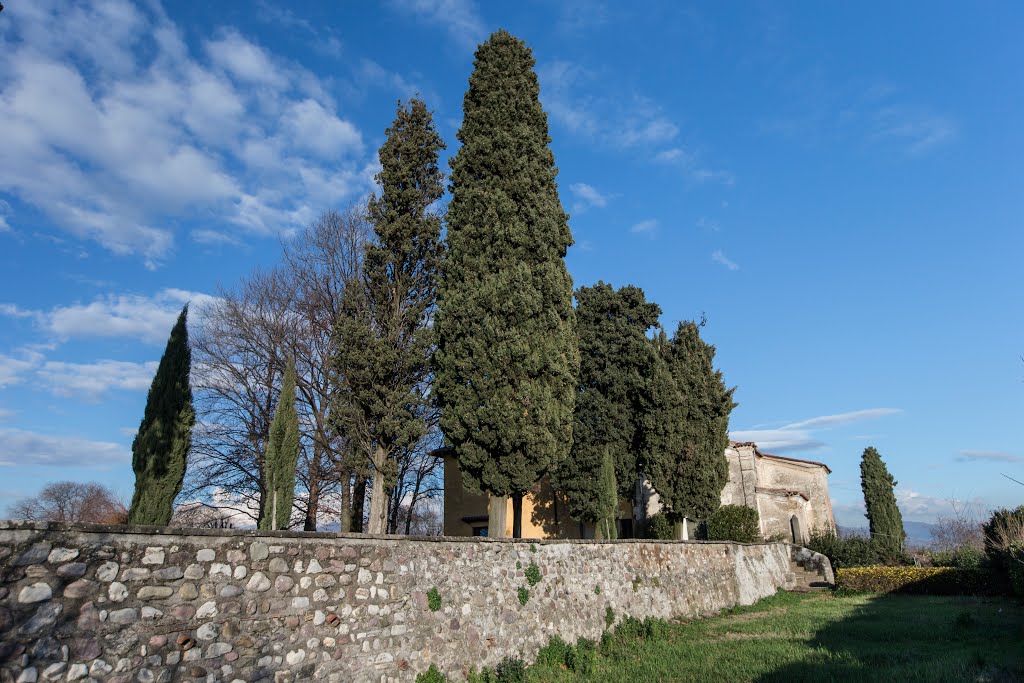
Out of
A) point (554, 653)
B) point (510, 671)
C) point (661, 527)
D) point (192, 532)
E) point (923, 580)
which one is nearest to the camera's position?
point (192, 532)

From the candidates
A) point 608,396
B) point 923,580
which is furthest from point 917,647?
point 608,396

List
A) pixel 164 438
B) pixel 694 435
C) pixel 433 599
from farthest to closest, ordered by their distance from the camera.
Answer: pixel 694 435 → pixel 164 438 → pixel 433 599

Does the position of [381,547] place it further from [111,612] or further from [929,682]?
[929,682]

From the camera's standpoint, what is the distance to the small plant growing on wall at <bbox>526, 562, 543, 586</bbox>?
9.42 m

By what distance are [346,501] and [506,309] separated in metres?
9.65

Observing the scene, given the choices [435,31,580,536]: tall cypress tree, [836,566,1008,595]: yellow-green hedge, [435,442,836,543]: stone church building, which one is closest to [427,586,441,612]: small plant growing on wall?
[435,31,580,536]: tall cypress tree

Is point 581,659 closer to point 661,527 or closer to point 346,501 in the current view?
point 346,501

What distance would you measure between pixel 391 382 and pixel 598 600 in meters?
8.53

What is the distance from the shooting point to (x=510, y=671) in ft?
26.3

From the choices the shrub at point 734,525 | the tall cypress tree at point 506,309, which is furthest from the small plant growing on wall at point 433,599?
the shrub at point 734,525

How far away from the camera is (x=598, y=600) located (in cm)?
1105

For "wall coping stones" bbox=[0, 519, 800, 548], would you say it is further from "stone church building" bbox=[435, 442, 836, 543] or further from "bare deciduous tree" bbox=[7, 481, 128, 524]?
"bare deciduous tree" bbox=[7, 481, 128, 524]

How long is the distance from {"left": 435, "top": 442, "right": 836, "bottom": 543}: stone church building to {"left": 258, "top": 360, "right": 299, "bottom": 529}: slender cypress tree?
1032 centimetres

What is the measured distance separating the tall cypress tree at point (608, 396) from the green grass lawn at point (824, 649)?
8748 millimetres
